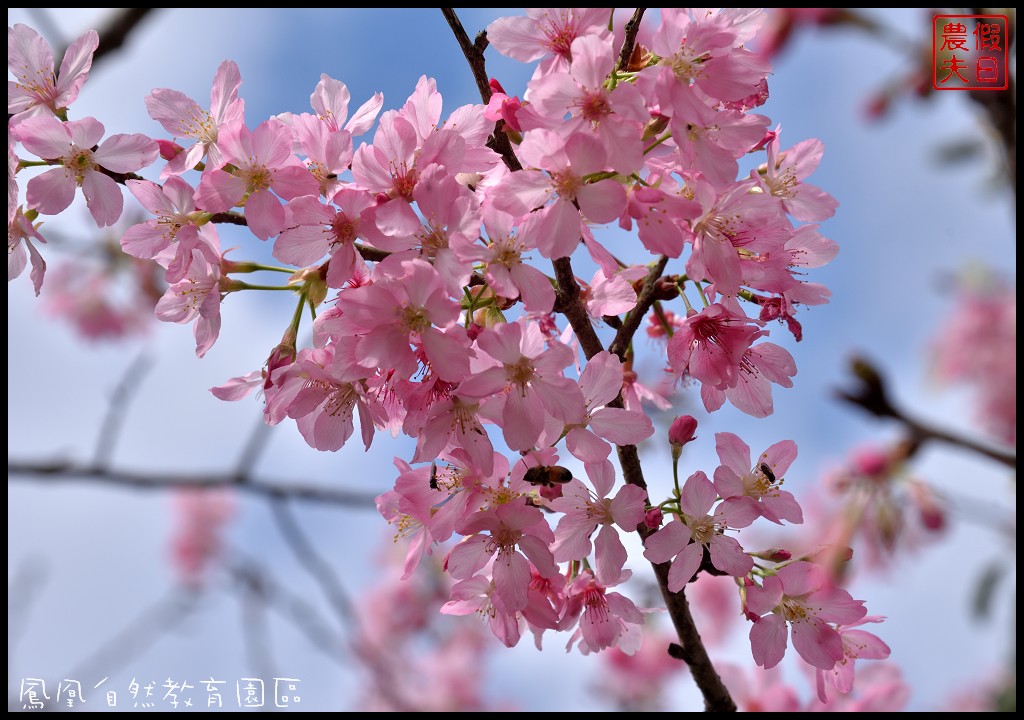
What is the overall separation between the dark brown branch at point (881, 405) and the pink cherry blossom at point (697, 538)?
15.0 inches

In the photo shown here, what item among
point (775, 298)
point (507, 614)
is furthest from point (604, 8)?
point (507, 614)

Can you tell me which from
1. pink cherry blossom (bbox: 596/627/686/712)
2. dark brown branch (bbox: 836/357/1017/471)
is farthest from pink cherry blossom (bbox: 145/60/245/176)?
pink cherry blossom (bbox: 596/627/686/712)

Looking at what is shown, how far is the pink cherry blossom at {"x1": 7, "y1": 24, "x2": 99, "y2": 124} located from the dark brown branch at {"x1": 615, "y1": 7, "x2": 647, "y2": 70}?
995 millimetres

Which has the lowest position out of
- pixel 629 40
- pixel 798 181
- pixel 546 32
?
pixel 798 181

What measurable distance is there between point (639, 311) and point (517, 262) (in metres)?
0.27

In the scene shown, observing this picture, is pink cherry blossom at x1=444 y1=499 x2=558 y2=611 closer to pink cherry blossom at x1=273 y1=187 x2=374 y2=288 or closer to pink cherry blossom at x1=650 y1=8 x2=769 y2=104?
pink cherry blossom at x1=273 y1=187 x2=374 y2=288

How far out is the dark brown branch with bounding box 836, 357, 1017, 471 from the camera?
0.98 metres

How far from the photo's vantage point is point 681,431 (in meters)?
1.52

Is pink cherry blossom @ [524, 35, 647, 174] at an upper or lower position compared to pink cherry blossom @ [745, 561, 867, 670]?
upper

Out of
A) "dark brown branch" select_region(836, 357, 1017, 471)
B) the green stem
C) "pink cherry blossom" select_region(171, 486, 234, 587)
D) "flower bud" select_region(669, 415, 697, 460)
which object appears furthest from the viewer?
"pink cherry blossom" select_region(171, 486, 234, 587)

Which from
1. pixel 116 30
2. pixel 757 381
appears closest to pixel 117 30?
pixel 116 30

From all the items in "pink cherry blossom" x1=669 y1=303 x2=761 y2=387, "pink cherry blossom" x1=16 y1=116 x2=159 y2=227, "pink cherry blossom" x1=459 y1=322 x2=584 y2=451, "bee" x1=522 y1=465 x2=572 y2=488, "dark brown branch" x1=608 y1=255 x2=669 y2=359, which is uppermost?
"pink cherry blossom" x1=16 y1=116 x2=159 y2=227

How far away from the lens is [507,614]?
1391 mm

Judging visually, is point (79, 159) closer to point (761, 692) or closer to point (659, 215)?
point (659, 215)
